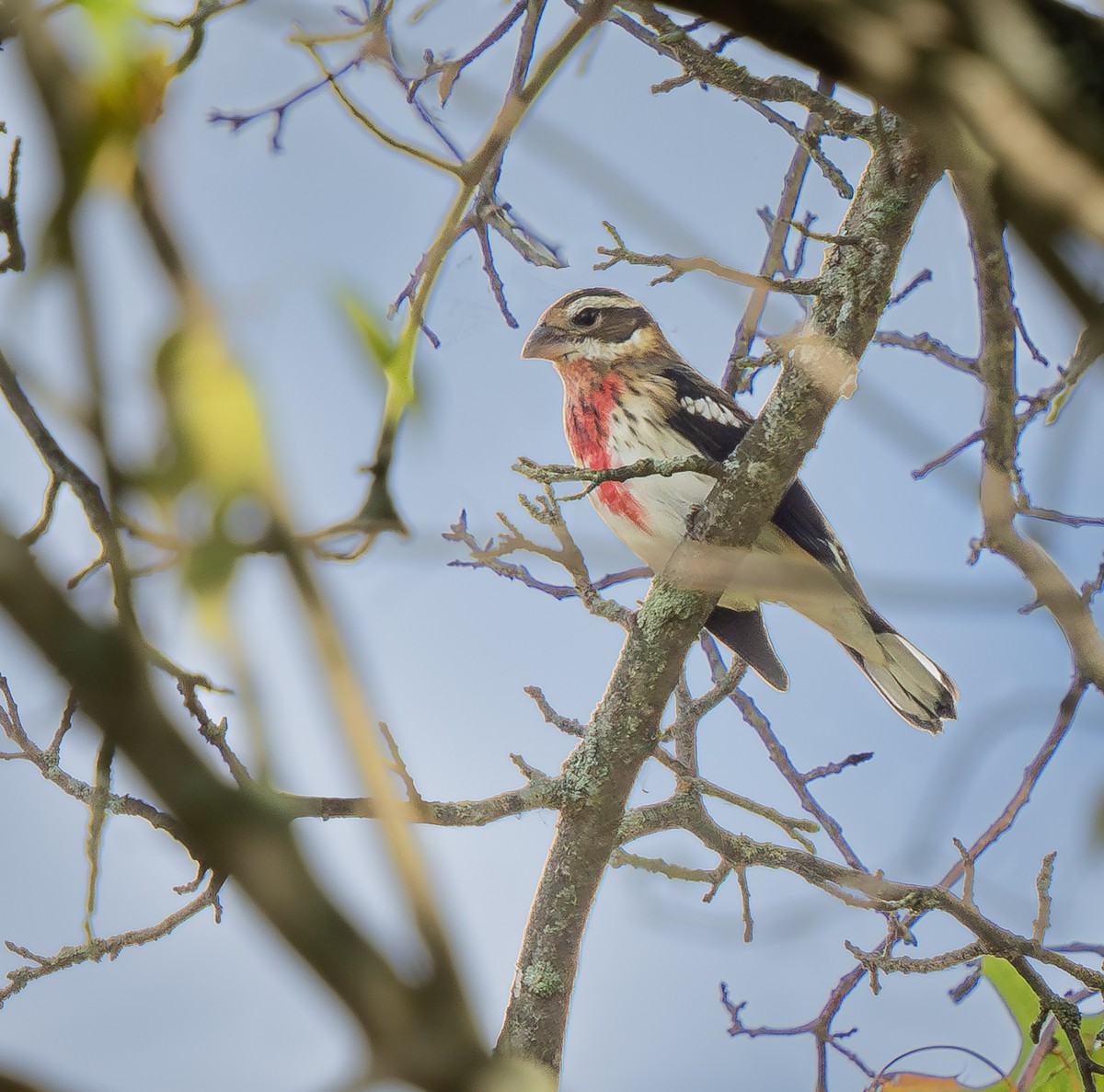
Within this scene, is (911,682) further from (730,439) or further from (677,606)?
(677,606)

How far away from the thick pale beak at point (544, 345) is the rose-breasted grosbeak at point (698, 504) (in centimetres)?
11

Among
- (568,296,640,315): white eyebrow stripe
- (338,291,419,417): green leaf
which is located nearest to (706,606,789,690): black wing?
(568,296,640,315): white eyebrow stripe

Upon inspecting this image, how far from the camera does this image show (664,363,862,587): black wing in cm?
391

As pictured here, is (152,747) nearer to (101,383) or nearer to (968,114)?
(101,383)

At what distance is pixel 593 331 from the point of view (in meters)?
4.60

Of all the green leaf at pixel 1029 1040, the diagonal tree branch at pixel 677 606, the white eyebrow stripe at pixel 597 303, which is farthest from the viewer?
the white eyebrow stripe at pixel 597 303

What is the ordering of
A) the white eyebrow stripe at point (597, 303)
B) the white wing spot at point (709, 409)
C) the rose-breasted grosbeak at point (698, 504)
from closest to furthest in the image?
the rose-breasted grosbeak at point (698, 504)
the white wing spot at point (709, 409)
the white eyebrow stripe at point (597, 303)

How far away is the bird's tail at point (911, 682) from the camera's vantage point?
4016 millimetres

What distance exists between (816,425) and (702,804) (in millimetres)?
1006

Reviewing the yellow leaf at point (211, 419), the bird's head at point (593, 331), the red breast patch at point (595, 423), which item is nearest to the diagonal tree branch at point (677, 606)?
the red breast patch at point (595, 423)

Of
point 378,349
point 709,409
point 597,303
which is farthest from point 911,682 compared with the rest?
point 378,349

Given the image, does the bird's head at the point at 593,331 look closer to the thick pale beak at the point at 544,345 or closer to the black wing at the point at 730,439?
the thick pale beak at the point at 544,345

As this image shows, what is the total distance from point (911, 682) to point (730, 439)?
0.99 metres

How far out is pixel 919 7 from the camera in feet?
2.05
